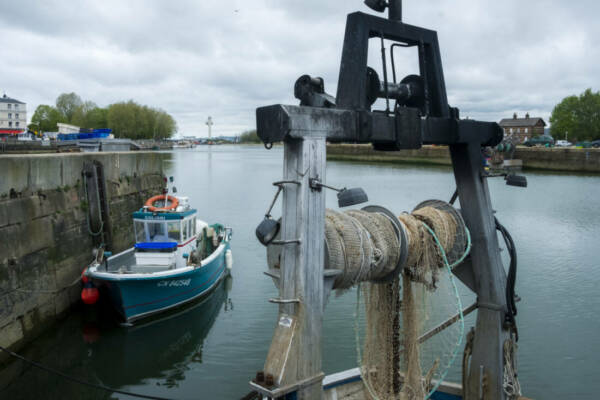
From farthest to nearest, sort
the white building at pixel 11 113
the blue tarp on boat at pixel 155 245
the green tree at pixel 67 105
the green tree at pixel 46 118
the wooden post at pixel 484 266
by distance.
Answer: the white building at pixel 11 113 → the green tree at pixel 67 105 → the green tree at pixel 46 118 → the blue tarp on boat at pixel 155 245 → the wooden post at pixel 484 266

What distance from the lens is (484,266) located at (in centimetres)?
520

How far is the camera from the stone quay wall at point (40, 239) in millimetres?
10469

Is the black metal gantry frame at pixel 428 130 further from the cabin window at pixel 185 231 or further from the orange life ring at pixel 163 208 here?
the orange life ring at pixel 163 208

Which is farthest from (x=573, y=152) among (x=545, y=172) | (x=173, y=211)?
(x=173, y=211)

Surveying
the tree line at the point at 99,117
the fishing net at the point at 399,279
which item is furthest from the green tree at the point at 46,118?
the fishing net at the point at 399,279

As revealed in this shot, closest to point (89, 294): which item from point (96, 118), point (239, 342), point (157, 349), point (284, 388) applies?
point (157, 349)

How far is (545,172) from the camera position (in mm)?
58031

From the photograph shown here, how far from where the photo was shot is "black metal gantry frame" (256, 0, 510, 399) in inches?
142

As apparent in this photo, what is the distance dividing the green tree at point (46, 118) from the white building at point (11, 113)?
850 inches

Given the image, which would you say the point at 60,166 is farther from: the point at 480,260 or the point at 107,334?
the point at 480,260

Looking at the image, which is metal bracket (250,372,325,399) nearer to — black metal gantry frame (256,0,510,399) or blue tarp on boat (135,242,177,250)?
black metal gantry frame (256,0,510,399)

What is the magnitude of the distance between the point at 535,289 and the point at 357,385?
37.5 ft

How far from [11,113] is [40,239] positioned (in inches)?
5252

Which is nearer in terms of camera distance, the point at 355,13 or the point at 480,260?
the point at 355,13
